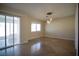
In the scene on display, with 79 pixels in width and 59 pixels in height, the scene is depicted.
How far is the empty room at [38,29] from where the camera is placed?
10.3 ft

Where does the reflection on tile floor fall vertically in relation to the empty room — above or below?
below

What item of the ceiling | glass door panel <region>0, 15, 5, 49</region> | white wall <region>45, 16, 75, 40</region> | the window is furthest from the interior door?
white wall <region>45, 16, 75, 40</region>

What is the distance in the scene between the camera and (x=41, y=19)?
3.31 metres

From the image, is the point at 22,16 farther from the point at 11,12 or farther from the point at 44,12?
the point at 44,12

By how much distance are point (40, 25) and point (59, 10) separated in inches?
27.3

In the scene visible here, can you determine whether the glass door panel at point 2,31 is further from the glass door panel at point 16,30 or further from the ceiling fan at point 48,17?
the ceiling fan at point 48,17

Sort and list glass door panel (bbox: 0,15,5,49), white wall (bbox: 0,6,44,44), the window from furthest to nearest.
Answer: the window
white wall (bbox: 0,6,44,44)
glass door panel (bbox: 0,15,5,49)

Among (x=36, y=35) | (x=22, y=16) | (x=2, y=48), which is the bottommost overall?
(x=2, y=48)

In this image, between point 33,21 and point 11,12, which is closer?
point 11,12

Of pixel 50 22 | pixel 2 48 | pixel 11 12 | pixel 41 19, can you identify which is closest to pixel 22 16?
pixel 11 12

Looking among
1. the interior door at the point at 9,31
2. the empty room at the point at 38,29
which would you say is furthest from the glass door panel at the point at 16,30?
the interior door at the point at 9,31

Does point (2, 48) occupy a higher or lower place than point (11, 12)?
lower

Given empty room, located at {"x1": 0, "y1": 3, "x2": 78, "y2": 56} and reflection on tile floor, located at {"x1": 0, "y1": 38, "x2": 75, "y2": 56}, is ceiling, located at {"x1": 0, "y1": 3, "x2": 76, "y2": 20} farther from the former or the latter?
reflection on tile floor, located at {"x1": 0, "y1": 38, "x2": 75, "y2": 56}

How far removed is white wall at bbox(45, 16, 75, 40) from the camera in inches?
124
